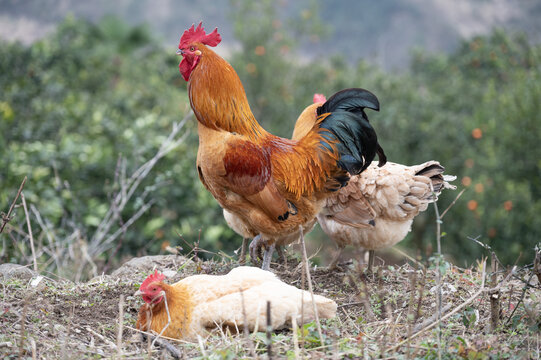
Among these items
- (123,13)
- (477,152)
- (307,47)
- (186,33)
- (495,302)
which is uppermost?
(123,13)

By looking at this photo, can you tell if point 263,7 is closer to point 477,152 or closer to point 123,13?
point 477,152

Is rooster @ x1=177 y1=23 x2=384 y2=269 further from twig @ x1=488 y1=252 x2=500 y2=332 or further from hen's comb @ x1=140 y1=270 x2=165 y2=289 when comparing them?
twig @ x1=488 y1=252 x2=500 y2=332

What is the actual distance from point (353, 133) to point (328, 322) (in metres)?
1.75

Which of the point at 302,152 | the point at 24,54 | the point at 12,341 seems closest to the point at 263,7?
the point at 24,54

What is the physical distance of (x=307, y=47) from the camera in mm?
17047

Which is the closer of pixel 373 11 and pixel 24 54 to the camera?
pixel 24 54

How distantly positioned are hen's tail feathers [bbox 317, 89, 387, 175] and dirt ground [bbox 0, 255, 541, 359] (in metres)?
1.17

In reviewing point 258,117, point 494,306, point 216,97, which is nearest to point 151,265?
point 216,97

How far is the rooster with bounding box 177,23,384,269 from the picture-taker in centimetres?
440

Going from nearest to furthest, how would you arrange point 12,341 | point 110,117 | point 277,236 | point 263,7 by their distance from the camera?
point 12,341, point 277,236, point 110,117, point 263,7

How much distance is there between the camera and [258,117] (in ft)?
43.7

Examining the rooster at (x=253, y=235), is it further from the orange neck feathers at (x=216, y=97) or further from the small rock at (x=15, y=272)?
the small rock at (x=15, y=272)

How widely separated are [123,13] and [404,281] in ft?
67.1

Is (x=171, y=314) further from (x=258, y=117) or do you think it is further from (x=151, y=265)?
(x=258, y=117)
